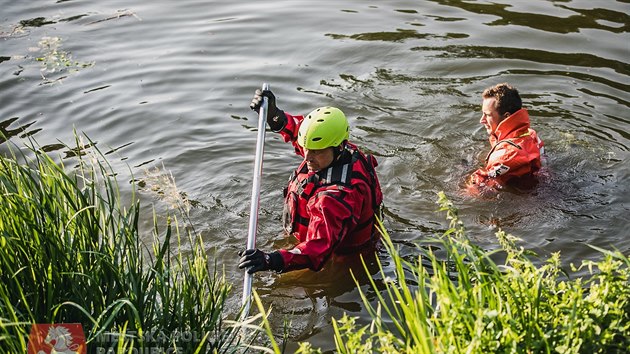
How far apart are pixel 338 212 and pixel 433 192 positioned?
6.48 feet

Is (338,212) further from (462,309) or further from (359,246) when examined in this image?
(462,309)

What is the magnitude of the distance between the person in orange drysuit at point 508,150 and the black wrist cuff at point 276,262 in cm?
259

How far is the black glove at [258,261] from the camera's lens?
5.09 metres

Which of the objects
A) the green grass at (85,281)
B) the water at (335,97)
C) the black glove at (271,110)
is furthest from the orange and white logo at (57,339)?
the black glove at (271,110)

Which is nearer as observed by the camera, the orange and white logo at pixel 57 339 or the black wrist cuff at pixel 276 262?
the orange and white logo at pixel 57 339

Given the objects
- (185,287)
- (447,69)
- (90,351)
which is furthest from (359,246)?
(447,69)

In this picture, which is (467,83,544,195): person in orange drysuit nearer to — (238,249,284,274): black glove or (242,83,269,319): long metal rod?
(242,83,269,319): long metal rod

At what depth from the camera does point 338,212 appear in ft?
18.5

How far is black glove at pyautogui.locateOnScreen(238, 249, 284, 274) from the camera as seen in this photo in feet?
16.7

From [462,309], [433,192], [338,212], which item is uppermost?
[462,309]

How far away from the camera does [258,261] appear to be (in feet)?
16.9

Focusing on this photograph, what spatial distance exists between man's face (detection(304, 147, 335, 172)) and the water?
0.94 meters

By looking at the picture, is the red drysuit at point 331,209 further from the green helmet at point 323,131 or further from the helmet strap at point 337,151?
the green helmet at point 323,131

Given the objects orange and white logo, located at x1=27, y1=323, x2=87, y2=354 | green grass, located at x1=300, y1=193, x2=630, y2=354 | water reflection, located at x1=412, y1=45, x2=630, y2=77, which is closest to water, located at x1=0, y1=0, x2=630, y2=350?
water reflection, located at x1=412, y1=45, x2=630, y2=77
